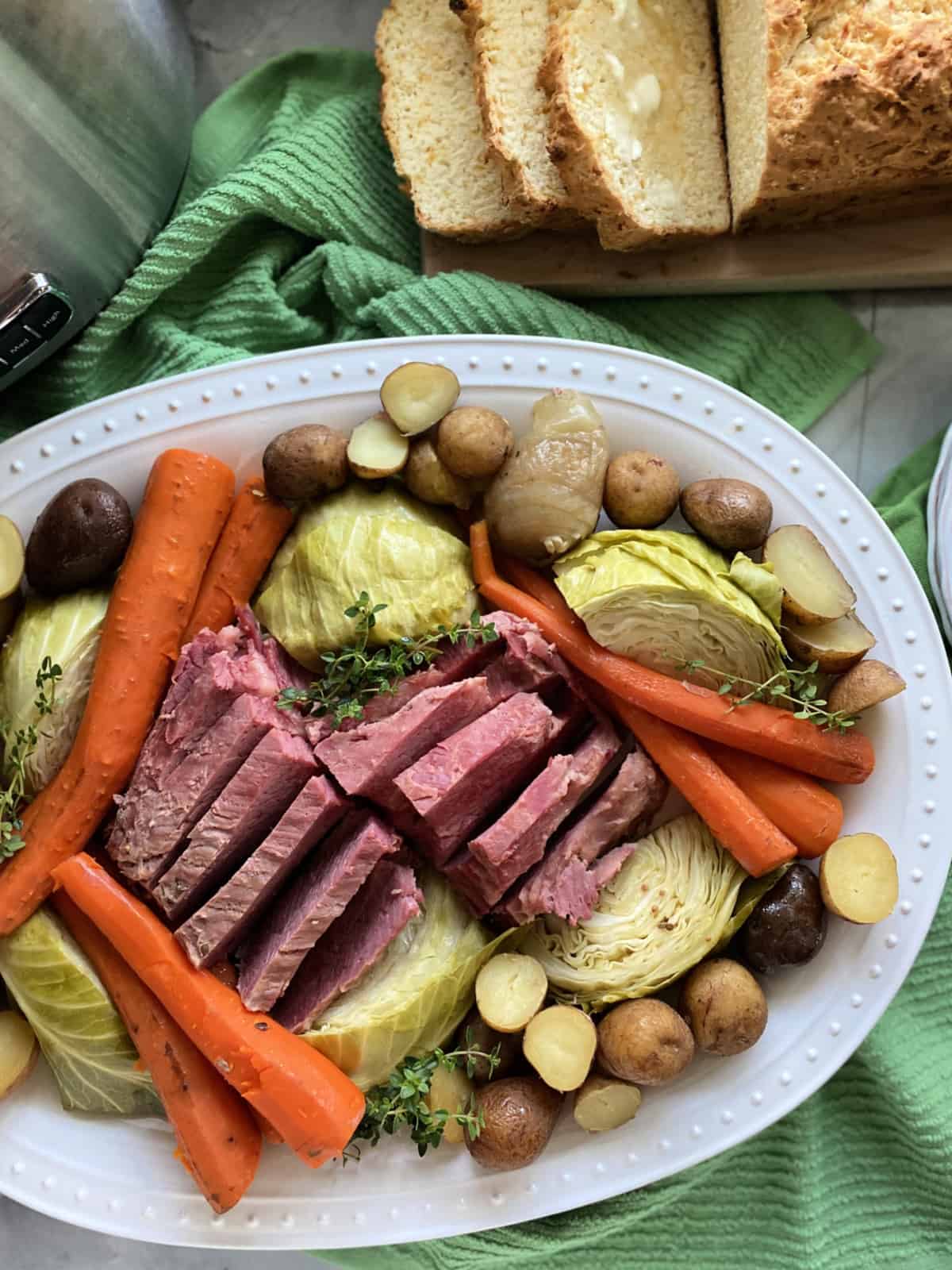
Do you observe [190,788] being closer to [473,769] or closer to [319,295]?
[473,769]

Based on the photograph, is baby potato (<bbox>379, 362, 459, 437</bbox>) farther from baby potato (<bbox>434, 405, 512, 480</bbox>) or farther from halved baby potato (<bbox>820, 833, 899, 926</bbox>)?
halved baby potato (<bbox>820, 833, 899, 926</bbox>)

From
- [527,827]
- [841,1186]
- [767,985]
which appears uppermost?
[527,827]

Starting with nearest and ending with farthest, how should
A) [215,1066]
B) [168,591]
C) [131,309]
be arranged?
1. [215,1066]
2. [168,591]
3. [131,309]

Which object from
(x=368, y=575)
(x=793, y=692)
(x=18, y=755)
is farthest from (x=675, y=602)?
(x=18, y=755)

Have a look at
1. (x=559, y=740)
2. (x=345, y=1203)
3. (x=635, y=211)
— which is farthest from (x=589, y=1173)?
(x=635, y=211)

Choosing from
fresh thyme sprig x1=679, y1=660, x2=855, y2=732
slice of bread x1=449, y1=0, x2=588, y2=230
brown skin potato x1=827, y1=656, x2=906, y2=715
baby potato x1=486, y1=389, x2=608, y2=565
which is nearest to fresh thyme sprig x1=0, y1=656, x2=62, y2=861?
baby potato x1=486, y1=389, x2=608, y2=565

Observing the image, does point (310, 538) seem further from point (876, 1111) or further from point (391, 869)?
point (876, 1111)
